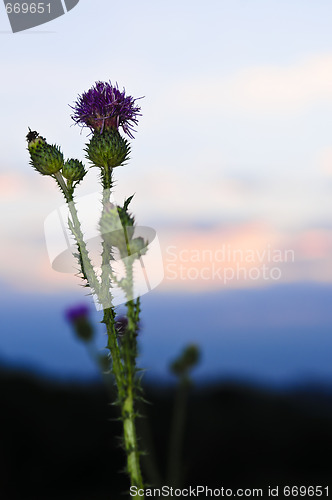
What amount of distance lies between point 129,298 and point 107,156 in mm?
1494

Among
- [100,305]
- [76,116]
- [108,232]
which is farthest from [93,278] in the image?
[76,116]

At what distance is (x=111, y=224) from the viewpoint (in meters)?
3.67

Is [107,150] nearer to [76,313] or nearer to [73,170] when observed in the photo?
[73,170]

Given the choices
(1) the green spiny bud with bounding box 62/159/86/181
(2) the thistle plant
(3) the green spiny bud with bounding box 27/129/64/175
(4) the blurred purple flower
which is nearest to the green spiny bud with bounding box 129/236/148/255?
(2) the thistle plant

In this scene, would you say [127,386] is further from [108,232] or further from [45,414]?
[45,414]

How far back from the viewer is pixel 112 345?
3947 mm

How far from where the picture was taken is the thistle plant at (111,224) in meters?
3.64

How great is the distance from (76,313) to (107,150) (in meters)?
2.37

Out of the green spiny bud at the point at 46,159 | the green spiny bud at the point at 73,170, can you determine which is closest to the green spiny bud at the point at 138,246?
the green spiny bud at the point at 73,170

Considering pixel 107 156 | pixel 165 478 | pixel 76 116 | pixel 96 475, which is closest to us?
pixel 107 156

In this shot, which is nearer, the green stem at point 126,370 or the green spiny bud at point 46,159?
the green stem at point 126,370

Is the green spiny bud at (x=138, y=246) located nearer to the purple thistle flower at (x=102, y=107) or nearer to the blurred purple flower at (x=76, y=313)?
the purple thistle flower at (x=102, y=107)

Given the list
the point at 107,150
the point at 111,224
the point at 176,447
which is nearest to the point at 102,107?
the point at 107,150

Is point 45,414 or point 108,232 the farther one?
point 45,414
